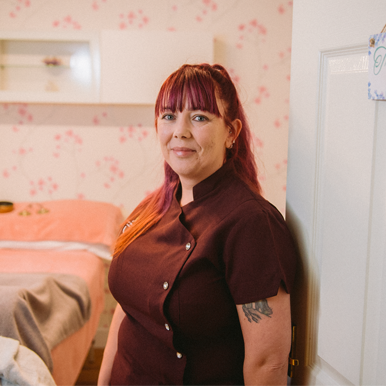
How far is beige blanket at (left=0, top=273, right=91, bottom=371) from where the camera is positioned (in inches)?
53.6

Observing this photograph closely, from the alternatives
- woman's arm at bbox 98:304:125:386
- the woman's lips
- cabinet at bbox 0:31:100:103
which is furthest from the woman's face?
cabinet at bbox 0:31:100:103

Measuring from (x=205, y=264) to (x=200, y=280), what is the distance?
40 millimetres

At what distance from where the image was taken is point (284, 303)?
844 millimetres

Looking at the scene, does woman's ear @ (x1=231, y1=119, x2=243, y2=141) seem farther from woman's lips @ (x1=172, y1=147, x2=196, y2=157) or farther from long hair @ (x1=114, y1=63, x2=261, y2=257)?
woman's lips @ (x1=172, y1=147, x2=196, y2=157)

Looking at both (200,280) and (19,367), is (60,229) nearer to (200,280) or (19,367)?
(19,367)

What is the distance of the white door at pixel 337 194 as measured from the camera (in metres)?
0.68

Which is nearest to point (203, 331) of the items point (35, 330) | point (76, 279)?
point (35, 330)

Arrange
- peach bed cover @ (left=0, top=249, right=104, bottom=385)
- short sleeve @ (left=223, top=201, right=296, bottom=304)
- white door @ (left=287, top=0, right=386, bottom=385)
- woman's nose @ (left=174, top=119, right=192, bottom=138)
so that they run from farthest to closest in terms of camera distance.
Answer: peach bed cover @ (left=0, top=249, right=104, bottom=385) → woman's nose @ (left=174, top=119, right=192, bottom=138) → short sleeve @ (left=223, top=201, right=296, bottom=304) → white door @ (left=287, top=0, right=386, bottom=385)

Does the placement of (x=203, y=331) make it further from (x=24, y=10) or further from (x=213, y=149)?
(x=24, y=10)

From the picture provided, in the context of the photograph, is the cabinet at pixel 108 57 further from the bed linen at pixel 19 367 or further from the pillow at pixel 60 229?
the bed linen at pixel 19 367

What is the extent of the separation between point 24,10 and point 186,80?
2.07 m

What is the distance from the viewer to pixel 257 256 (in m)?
0.84

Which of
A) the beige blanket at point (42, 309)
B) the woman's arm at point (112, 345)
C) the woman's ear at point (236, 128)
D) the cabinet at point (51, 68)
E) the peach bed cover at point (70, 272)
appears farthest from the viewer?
the cabinet at point (51, 68)

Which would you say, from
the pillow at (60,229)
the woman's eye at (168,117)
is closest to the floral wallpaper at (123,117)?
the pillow at (60,229)
